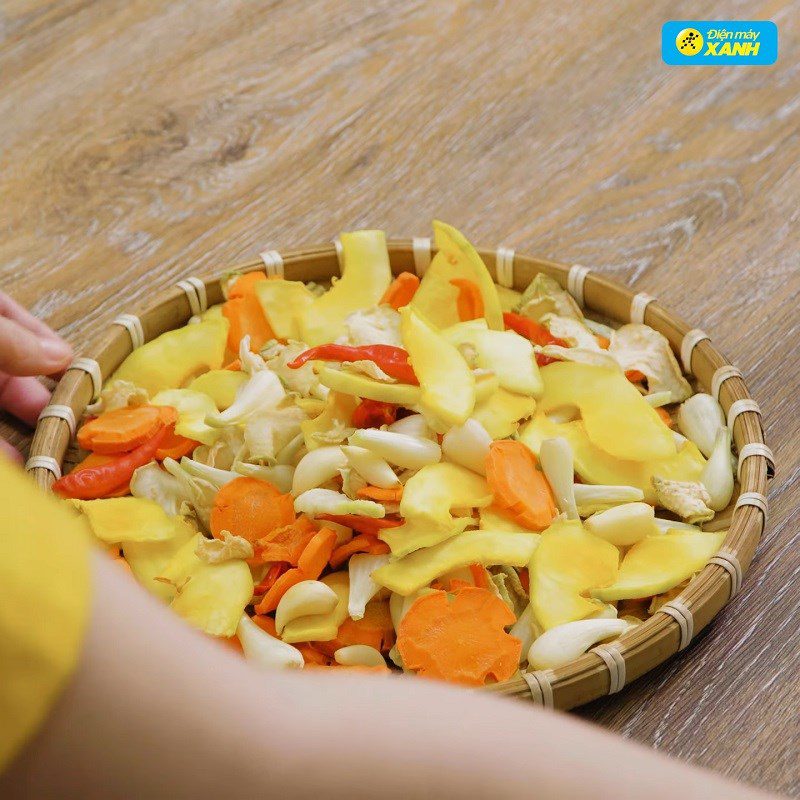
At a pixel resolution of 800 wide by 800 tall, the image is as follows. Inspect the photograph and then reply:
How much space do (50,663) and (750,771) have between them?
549 mm

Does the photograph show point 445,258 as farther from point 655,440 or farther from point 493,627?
point 493,627

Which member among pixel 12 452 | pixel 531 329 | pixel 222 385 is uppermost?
pixel 531 329

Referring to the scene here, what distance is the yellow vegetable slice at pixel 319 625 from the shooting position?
2.45 ft

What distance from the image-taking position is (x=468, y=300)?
38.0 inches

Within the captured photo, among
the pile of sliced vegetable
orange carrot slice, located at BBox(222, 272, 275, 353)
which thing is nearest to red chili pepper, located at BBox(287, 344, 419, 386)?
the pile of sliced vegetable

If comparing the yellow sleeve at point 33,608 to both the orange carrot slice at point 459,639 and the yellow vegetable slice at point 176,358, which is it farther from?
the yellow vegetable slice at point 176,358

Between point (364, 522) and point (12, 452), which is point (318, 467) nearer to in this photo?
point (364, 522)

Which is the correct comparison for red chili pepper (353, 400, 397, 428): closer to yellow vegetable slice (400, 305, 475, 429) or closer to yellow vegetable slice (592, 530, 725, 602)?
yellow vegetable slice (400, 305, 475, 429)

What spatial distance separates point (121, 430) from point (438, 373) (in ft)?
0.89

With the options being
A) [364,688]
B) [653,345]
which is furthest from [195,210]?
[364,688]

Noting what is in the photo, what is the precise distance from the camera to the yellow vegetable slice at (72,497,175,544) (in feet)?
2.66

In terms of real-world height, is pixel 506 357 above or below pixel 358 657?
above

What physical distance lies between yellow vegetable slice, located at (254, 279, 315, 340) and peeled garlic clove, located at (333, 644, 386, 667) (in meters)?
0.32

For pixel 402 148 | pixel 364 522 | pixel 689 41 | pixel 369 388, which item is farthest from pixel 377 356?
pixel 689 41
